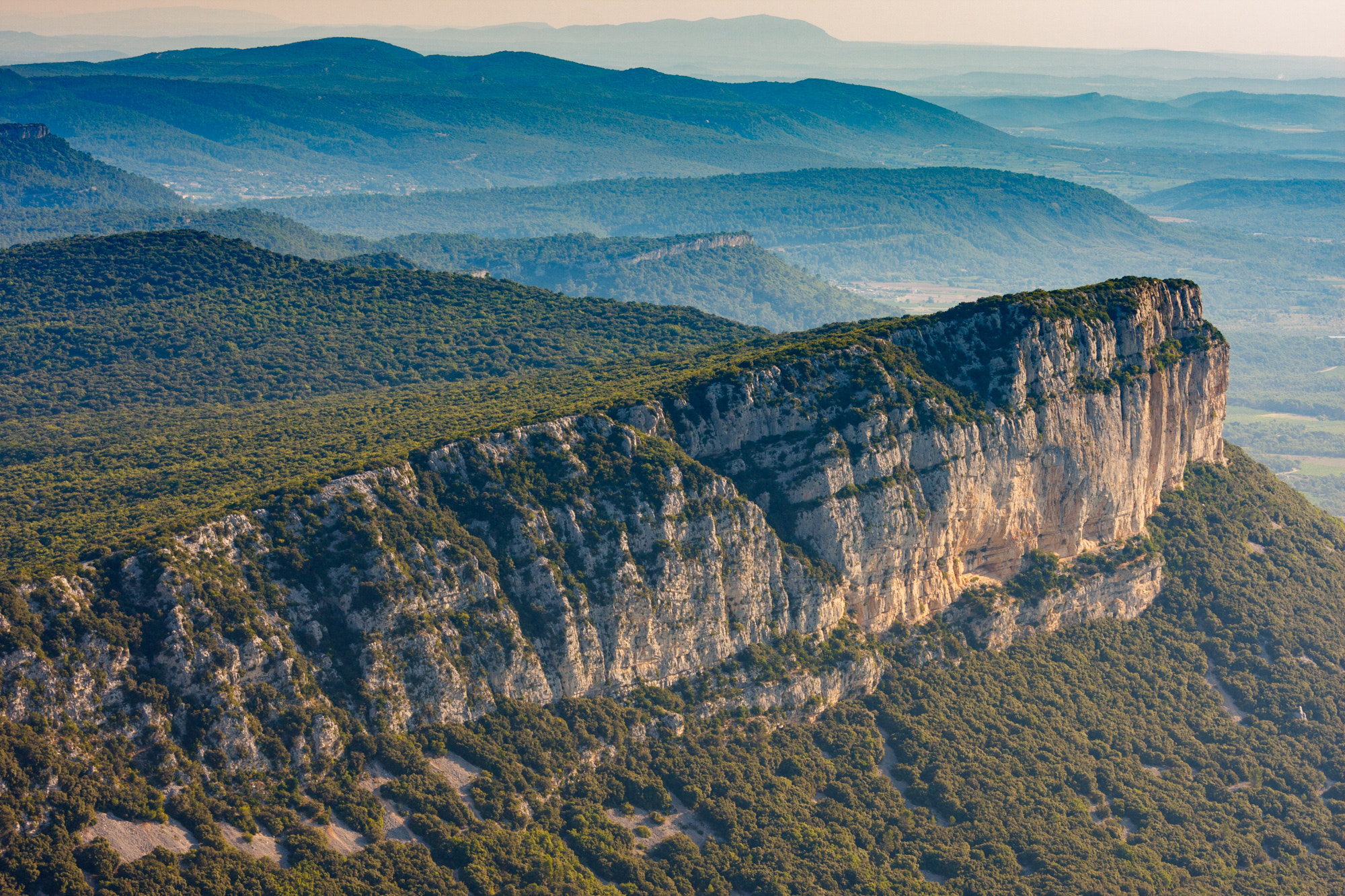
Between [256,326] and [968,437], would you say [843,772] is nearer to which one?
[968,437]

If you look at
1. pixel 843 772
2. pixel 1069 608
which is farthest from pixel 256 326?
pixel 1069 608

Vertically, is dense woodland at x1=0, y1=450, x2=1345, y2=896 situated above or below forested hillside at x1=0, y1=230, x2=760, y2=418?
below

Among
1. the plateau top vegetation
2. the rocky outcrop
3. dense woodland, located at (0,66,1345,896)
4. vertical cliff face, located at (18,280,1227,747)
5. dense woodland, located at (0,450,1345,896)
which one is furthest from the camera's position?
the rocky outcrop

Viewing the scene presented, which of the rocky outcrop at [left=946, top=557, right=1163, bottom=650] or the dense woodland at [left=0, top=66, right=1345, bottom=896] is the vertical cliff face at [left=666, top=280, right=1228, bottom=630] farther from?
the rocky outcrop at [left=946, top=557, right=1163, bottom=650]

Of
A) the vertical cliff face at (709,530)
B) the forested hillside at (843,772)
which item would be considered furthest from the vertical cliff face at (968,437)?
the forested hillside at (843,772)

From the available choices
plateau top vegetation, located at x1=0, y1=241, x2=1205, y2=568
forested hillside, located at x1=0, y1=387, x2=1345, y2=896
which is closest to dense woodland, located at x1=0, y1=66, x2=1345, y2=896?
forested hillside, located at x1=0, y1=387, x2=1345, y2=896

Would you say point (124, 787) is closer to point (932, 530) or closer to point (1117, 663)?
point (932, 530)
